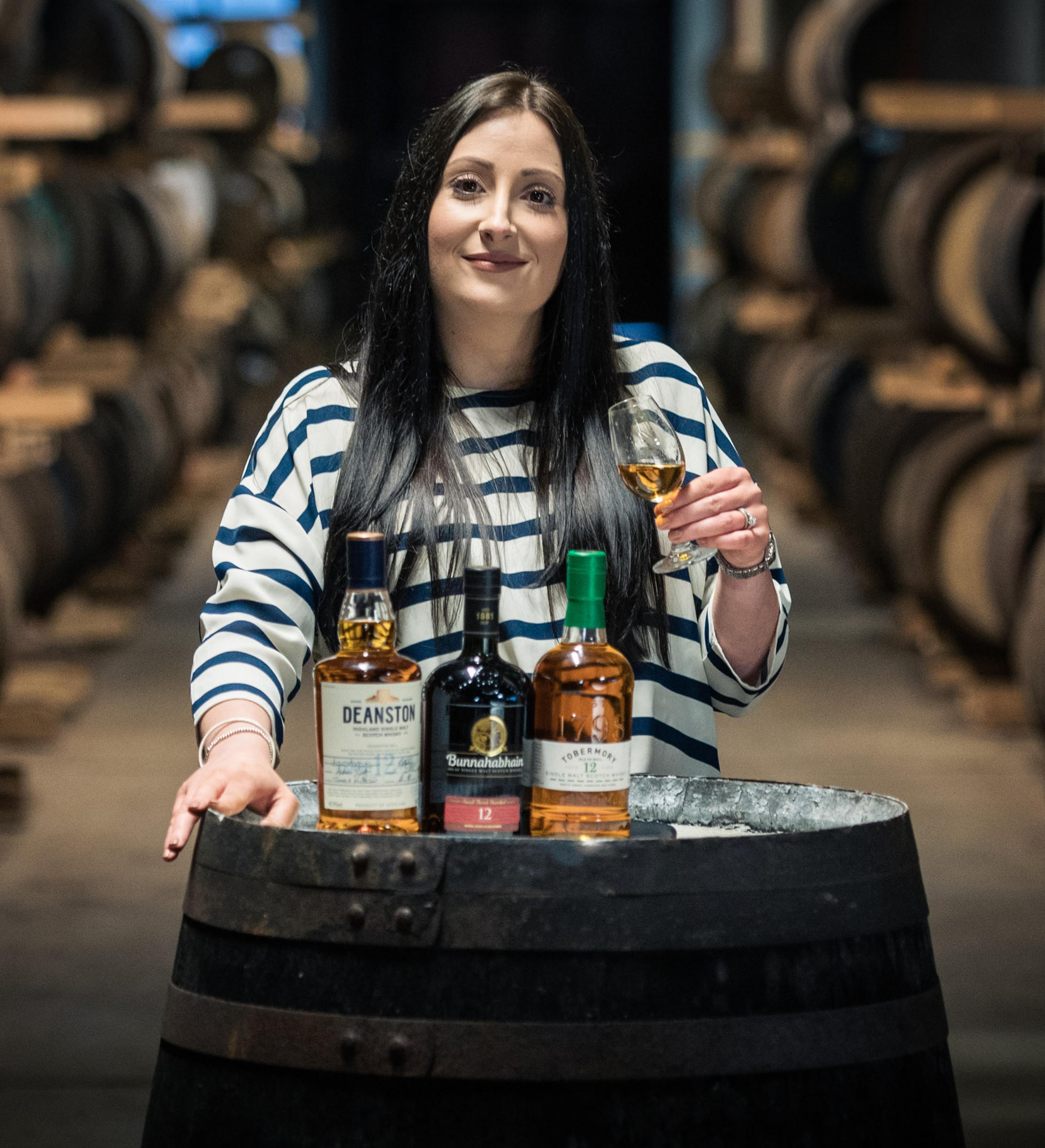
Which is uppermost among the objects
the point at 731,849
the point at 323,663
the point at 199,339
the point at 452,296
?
the point at 199,339

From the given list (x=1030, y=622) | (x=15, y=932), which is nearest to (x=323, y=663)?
(x=15, y=932)

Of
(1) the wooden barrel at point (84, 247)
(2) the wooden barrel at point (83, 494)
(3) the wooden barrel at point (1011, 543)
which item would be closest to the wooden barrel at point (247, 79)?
(1) the wooden barrel at point (84, 247)

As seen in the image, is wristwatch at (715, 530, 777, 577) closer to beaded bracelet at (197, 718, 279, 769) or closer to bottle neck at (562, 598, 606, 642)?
bottle neck at (562, 598, 606, 642)

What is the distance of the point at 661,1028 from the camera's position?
1.45 metres

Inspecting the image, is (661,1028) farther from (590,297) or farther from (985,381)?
(985,381)

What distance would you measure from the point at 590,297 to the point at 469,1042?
0.84 m

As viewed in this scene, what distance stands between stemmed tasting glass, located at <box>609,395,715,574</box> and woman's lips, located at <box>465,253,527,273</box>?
211 millimetres

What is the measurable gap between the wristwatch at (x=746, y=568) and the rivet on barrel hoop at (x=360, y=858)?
52 centimetres

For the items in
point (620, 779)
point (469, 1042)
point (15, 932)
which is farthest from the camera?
point (15, 932)

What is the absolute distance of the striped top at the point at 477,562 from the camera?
183 cm

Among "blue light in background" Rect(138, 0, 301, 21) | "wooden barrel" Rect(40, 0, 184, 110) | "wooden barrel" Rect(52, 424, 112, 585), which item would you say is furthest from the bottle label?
"blue light in background" Rect(138, 0, 301, 21)

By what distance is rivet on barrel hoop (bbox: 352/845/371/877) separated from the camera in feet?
4.80

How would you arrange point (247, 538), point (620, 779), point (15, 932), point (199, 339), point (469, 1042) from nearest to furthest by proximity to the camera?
point (469, 1042), point (620, 779), point (247, 538), point (15, 932), point (199, 339)

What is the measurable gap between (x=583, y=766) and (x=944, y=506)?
196 inches
